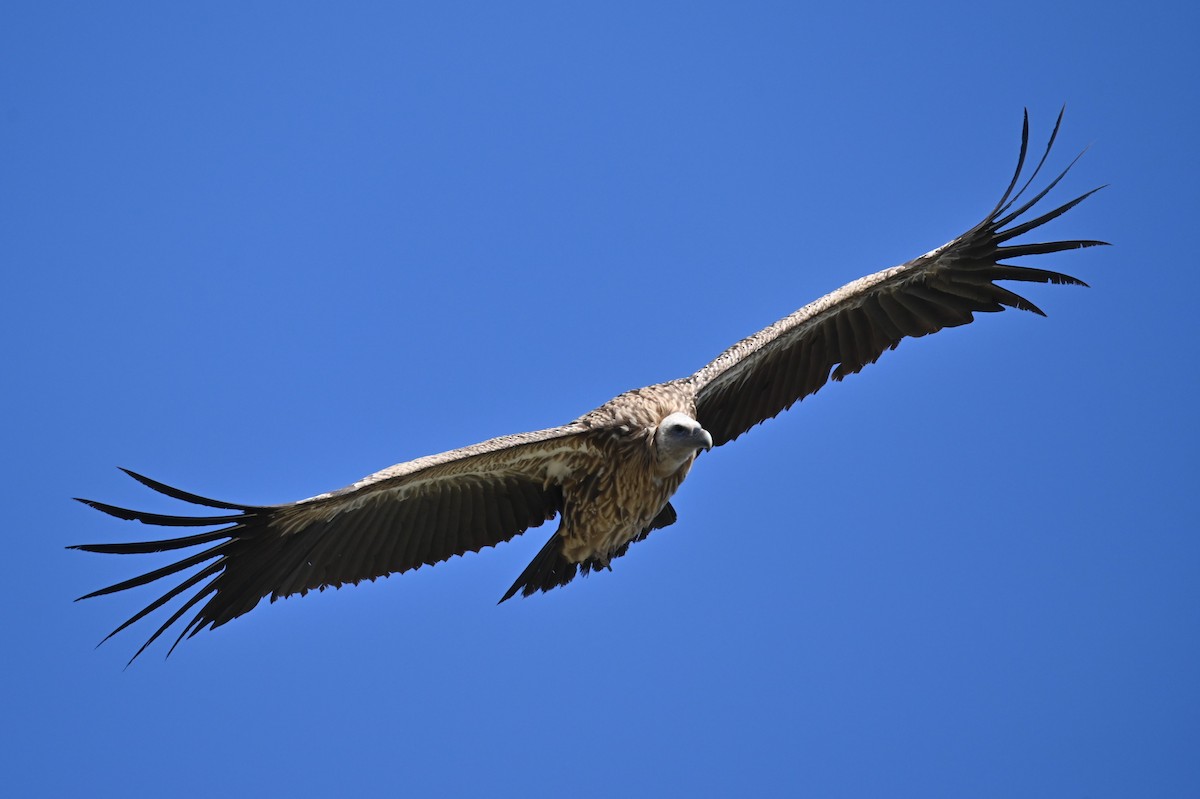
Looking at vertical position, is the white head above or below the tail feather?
above

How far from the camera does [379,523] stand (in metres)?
8.78

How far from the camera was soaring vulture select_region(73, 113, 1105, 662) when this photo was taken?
27.1ft

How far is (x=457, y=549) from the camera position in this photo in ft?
29.7

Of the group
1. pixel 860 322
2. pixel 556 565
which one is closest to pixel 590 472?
pixel 556 565

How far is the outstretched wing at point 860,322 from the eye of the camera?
9102mm

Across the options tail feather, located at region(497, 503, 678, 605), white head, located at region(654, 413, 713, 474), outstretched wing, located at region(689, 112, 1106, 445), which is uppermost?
outstretched wing, located at region(689, 112, 1106, 445)

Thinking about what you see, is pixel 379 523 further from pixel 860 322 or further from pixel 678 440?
pixel 860 322

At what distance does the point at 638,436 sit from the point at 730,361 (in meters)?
1.10

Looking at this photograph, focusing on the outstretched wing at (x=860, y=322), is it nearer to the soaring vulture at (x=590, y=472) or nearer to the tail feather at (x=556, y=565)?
the soaring vulture at (x=590, y=472)

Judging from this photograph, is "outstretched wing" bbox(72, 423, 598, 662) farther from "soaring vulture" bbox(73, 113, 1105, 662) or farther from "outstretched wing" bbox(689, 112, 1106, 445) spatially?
"outstretched wing" bbox(689, 112, 1106, 445)

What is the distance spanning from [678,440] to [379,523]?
85.5 inches

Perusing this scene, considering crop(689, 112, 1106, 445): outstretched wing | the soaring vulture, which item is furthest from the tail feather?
crop(689, 112, 1106, 445): outstretched wing

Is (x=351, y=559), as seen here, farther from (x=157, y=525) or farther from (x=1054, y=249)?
(x=1054, y=249)

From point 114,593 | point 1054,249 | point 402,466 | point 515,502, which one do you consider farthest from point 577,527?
point 1054,249
